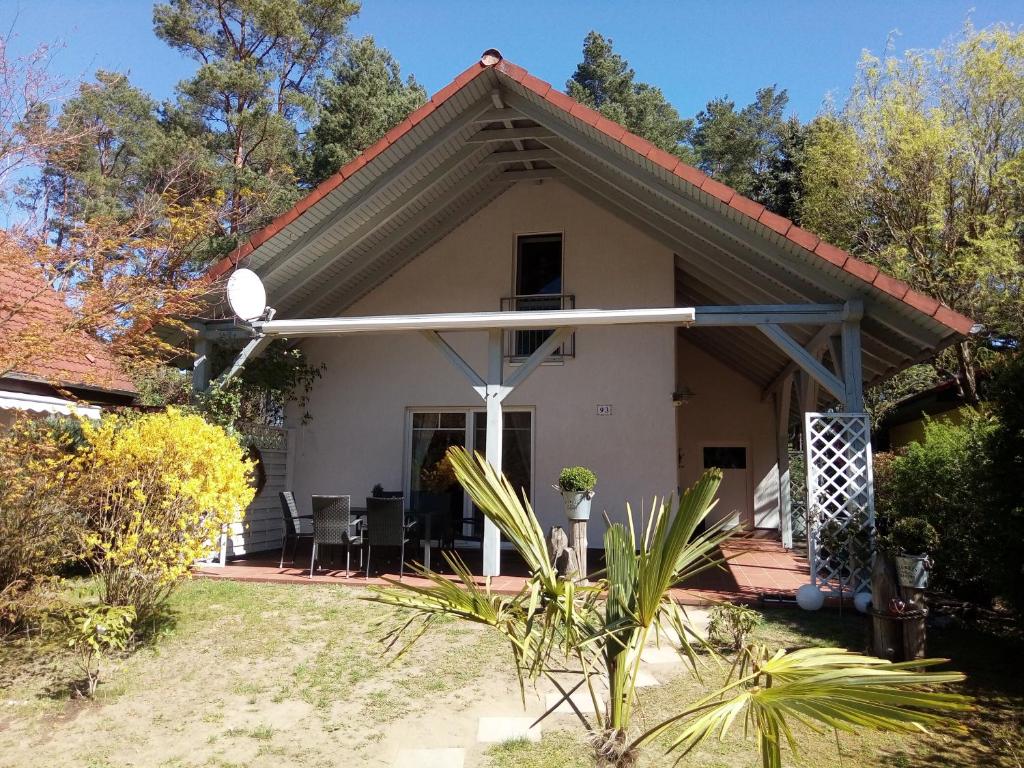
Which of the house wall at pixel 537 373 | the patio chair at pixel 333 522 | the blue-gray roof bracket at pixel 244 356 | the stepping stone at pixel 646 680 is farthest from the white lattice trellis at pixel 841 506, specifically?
the blue-gray roof bracket at pixel 244 356

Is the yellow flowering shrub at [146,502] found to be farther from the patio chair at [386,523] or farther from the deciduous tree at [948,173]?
the deciduous tree at [948,173]

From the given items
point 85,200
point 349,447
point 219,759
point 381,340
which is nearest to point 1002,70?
point 381,340

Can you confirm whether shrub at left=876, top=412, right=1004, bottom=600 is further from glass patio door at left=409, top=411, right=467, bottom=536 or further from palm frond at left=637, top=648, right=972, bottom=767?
A: glass patio door at left=409, top=411, right=467, bottom=536

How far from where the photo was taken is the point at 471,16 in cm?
1215

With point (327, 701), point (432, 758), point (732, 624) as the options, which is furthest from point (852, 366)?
point (327, 701)

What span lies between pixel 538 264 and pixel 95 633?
27.3 feet

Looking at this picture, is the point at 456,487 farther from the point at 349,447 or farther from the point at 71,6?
the point at 71,6

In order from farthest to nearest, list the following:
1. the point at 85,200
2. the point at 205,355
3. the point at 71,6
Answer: the point at 85,200, the point at 205,355, the point at 71,6

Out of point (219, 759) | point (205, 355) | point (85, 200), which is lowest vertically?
point (219, 759)

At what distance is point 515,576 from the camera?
343 inches

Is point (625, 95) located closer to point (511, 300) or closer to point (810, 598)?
point (511, 300)

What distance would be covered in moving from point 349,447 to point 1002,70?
56.3 feet

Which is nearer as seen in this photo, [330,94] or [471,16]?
[471,16]

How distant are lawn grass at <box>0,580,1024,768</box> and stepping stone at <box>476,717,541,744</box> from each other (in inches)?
2.8
